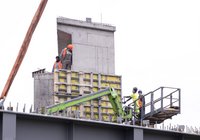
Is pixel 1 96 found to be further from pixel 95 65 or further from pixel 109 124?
pixel 95 65

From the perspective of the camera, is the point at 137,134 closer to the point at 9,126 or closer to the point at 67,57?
the point at 9,126

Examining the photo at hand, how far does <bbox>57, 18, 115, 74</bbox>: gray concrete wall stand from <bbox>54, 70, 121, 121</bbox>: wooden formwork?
1.26m

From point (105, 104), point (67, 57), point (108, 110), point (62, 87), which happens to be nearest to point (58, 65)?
point (67, 57)

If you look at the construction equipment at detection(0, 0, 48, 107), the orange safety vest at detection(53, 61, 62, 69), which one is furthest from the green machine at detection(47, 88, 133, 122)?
the orange safety vest at detection(53, 61, 62, 69)

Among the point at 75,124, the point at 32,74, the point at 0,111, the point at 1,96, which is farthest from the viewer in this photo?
the point at 32,74

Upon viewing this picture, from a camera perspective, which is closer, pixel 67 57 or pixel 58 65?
pixel 58 65

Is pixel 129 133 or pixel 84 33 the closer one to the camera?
pixel 129 133

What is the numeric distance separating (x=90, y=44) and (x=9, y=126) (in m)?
10.4

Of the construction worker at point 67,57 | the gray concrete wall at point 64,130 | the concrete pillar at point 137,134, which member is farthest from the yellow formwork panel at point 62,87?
the concrete pillar at point 137,134

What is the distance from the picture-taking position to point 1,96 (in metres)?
19.7

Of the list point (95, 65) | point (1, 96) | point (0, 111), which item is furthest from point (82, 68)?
point (0, 111)

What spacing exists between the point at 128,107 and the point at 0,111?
800 centimetres

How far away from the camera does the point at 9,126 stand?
14.9m

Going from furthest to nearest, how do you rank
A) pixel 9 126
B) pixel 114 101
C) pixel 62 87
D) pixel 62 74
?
pixel 62 74, pixel 62 87, pixel 114 101, pixel 9 126
